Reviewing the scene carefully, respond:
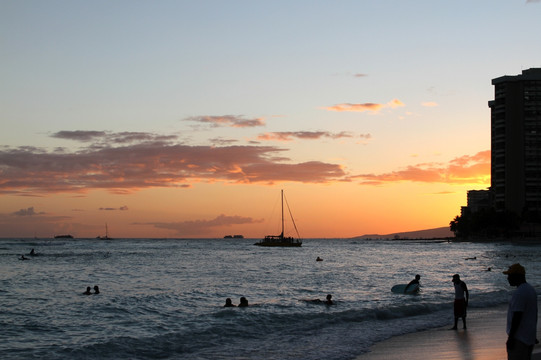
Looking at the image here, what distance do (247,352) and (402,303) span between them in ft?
53.8

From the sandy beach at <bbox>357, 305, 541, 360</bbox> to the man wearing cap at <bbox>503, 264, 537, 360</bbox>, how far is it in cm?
523

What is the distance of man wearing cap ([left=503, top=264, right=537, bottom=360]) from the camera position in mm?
9188

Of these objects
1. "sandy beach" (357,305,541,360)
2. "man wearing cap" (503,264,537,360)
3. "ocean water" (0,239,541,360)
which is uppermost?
"man wearing cap" (503,264,537,360)

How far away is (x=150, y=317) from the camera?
27.3 m

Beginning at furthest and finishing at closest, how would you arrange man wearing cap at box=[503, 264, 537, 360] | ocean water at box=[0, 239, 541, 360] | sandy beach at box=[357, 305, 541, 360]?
ocean water at box=[0, 239, 541, 360] < sandy beach at box=[357, 305, 541, 360] < man wearing cap at box=[503, 264, 537, 360]

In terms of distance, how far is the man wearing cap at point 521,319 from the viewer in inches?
362

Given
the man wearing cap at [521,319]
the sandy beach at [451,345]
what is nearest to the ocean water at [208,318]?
the sandy beach at [451,345]

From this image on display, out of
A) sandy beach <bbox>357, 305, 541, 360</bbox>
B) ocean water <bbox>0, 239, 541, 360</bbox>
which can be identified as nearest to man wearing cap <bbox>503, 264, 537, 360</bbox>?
sandy beach <bbox>357, 305, 541, 360</bbox>

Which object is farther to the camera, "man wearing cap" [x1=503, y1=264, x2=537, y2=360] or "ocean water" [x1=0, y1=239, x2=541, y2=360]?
"ocean water" [x1=0, y1=239, x2=541, y2=360]

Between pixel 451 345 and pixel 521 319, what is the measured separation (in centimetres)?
940

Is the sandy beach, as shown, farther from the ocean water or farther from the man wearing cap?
the man wearing cap

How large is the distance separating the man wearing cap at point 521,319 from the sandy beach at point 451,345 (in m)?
5.23

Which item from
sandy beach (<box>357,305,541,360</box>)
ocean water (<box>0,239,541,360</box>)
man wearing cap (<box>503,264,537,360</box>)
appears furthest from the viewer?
ocean water (<box>0,239,541,360</box>)

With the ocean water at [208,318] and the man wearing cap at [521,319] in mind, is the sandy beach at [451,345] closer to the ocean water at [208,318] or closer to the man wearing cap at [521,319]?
the ocean water at [208,318]
